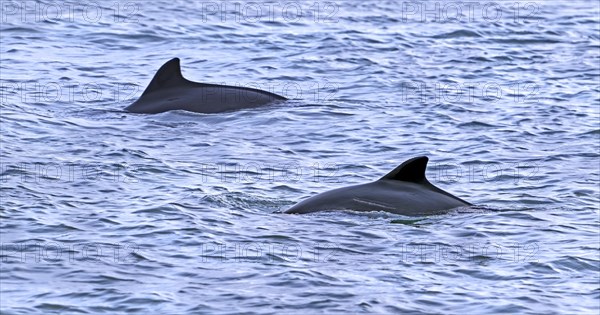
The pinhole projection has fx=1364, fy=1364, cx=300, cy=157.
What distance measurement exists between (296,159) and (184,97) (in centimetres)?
388

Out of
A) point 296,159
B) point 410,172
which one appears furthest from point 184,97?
point 410,172

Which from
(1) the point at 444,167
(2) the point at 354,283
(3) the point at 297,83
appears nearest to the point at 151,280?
(2) the point at 354,283

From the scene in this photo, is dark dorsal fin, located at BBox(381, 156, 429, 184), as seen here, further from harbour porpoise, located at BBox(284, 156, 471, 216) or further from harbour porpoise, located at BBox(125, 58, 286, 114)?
harbour porpoise, located at BBox(125, 58, 286, 114)

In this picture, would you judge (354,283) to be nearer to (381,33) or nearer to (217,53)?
(217,53)

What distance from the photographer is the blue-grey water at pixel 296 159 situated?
13914 millimetres

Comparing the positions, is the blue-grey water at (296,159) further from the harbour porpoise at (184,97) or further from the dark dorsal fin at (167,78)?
the dark dorsal fin at (167,78)

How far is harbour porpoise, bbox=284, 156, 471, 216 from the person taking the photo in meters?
16.3

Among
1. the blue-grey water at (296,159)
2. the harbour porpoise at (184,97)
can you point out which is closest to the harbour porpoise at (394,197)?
the blue-grey water at (296,159)

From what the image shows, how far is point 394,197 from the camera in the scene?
16.4 meters

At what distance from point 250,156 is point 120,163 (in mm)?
2077

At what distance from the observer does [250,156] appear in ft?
66.6

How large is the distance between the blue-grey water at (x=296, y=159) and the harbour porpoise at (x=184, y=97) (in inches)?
13.1

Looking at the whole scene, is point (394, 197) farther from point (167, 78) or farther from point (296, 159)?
point (167, 78)

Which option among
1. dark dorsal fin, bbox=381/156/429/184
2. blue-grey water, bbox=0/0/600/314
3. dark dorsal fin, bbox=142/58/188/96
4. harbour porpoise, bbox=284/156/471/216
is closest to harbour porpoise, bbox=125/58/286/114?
dark dorsal fin, bbox=142/58/188/96
